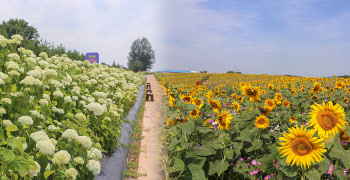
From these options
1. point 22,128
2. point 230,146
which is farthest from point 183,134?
point 22,128

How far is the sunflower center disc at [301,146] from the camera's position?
1.99 m

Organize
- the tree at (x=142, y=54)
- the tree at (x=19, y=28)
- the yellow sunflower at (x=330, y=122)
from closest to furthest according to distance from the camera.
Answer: the yellow sunflower at (x=330, y=122), the tree at (x=19, y=28), the tree at (x=142, y=54)

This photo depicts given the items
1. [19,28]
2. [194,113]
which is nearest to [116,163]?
[194,113]

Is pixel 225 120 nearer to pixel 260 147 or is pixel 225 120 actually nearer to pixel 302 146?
pixel 260 147

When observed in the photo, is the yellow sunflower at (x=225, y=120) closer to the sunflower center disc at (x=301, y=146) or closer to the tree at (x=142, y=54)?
the sunflower center disc at (x=301, y=146)

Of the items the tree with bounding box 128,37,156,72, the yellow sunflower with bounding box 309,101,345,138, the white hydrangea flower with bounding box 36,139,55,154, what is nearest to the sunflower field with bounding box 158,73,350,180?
the yellow sunflower with bounding box 309,101,345,138

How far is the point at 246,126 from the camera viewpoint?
11.2 ft

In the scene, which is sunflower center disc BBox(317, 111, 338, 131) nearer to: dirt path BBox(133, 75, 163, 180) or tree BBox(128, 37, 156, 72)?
dirt path BBox(133, 75, 163, 180)

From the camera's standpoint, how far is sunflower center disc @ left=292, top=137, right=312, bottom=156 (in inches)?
78.4

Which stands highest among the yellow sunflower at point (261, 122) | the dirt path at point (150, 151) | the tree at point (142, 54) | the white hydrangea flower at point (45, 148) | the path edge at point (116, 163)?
the tree at point (142, 54)

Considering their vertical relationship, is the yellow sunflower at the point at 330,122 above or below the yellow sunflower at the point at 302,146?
above

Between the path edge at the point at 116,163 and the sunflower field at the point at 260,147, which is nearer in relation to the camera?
the sunflower field at the point at 260,147

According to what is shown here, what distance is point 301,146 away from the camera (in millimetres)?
2012

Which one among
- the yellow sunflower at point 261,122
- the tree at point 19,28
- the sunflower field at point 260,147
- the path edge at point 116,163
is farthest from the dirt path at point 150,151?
the tree at point 19,28
